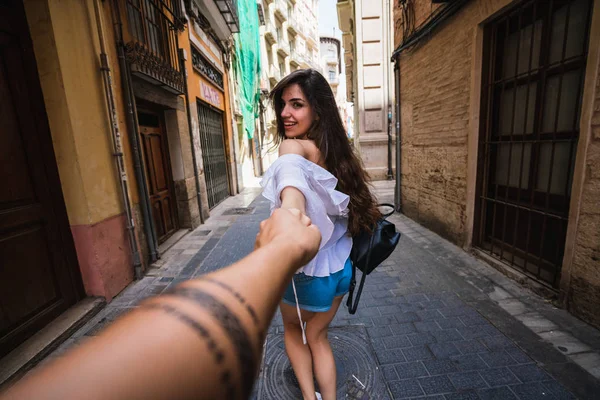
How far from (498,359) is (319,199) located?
2209 millimetres

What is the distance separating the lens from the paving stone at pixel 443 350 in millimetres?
2312

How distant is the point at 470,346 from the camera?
7.84 ft

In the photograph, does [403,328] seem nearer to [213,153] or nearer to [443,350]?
[443,350]

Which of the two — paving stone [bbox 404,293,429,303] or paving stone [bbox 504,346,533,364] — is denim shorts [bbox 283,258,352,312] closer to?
paving stone [bbox 504,346,533,364]

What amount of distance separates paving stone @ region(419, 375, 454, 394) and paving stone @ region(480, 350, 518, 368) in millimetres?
417

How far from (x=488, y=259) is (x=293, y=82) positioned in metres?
3.83

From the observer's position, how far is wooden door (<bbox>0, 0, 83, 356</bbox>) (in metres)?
2.49

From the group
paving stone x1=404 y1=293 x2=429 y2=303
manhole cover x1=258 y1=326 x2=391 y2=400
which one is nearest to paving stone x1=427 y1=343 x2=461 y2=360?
manhole cover x1=258 y1=326 x2=391 y2=400

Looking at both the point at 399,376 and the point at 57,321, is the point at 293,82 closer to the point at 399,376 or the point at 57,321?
the point at 399,376

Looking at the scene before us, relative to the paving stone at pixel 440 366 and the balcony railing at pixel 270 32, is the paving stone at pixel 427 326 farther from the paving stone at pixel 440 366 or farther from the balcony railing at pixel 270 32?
the balcony railing at pixel 270 32

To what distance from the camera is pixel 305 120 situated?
1.52 metres

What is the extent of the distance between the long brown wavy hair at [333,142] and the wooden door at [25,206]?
269cm

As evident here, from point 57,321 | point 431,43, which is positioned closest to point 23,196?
point 57,321

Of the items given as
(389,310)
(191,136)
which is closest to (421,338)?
(389,310)
